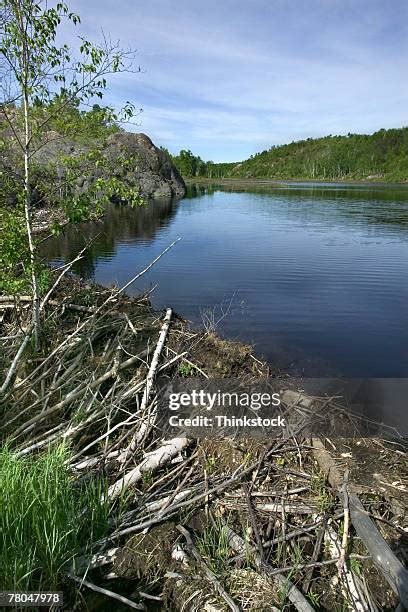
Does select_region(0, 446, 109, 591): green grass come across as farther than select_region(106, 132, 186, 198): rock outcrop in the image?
No

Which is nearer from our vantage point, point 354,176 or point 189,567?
point 189,567

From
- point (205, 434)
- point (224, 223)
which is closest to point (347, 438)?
point (205, 434)

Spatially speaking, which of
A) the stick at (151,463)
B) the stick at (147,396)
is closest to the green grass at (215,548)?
the stick at (151,463)

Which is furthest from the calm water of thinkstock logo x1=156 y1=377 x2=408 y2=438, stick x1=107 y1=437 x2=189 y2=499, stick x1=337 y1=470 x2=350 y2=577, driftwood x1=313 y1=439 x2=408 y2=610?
driftwood x1=313 y1=439 x2=408 y2=610

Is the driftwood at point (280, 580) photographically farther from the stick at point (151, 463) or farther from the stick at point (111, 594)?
the stick at point (151, 463)

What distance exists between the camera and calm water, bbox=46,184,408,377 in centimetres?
1227

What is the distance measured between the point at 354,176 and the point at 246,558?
213 meters

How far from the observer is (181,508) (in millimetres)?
4848

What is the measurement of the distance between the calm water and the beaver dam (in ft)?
12.4

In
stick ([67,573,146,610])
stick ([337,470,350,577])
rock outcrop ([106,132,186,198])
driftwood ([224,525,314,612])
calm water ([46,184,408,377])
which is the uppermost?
rock outcrop ([106,132,186,198])

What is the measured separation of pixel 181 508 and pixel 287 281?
15170mm

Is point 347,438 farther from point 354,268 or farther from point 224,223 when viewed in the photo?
point 224,223

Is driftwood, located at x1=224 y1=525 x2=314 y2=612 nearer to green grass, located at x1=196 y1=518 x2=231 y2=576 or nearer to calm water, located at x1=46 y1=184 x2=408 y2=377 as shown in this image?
green grass, located at x1=196 y1=518 x2=231 y2=576

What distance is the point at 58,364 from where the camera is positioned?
7.02 meters
